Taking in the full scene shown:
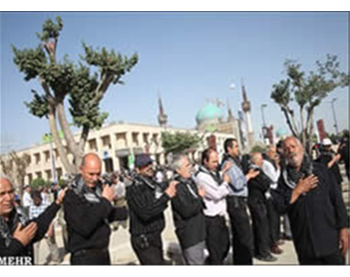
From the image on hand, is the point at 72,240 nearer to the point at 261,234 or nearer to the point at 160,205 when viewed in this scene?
the point at 160,205

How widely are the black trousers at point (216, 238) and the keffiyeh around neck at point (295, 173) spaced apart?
1391 mm

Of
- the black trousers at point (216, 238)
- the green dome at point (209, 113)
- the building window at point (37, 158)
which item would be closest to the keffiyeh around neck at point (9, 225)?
→ the black trousers at point (216, 238)

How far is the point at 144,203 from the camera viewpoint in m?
3.43

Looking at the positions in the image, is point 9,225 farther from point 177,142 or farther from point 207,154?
point 177,142

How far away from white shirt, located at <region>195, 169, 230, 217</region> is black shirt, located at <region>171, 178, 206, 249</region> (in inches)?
11.0

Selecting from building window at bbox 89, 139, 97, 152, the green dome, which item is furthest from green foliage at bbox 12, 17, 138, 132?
the green dome

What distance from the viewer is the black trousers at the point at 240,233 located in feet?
14.8

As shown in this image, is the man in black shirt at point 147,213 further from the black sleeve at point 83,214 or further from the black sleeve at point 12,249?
the black sleeve at point 12,249

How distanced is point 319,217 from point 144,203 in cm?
178

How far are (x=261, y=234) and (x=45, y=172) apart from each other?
51.1m

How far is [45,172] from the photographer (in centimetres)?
5081

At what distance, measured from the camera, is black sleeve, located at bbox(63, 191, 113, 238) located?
2.73 m

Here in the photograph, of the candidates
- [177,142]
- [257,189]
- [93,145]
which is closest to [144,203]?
[257,189]
